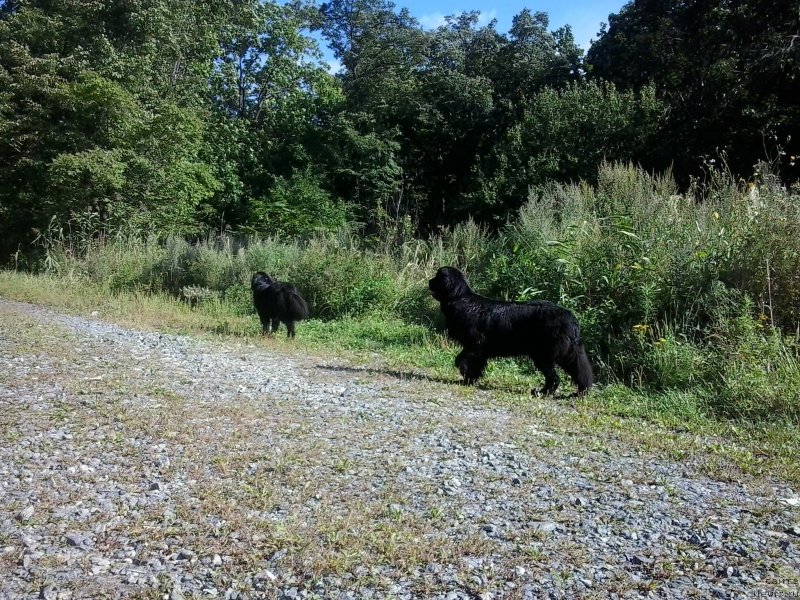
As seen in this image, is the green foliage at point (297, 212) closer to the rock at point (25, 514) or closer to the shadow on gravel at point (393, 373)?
the shadow on gravel at point (393, 373)

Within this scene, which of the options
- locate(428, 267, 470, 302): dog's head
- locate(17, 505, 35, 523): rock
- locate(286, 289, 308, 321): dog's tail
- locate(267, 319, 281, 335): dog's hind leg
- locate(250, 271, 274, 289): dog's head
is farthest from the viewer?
locate(250, 271, 274, 289): dog's head

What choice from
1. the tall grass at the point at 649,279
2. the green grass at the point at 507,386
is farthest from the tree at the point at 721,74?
the green grass at the point at 507,386

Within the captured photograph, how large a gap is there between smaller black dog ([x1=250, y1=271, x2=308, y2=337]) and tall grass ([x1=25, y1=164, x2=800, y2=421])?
2.32 meters

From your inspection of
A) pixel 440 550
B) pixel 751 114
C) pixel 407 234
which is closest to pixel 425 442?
pixel 440 550

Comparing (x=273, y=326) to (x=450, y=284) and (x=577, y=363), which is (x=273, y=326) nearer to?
(x=450, y=284)

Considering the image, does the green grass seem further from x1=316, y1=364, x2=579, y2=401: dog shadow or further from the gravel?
the gravel

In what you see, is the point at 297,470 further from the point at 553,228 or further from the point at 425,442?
the point at 553,228

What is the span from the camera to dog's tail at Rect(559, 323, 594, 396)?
26.2ft

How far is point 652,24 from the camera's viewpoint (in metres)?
24.9

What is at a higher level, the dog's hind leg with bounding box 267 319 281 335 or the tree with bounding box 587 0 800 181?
the tree with bounding box 587 0 800 181

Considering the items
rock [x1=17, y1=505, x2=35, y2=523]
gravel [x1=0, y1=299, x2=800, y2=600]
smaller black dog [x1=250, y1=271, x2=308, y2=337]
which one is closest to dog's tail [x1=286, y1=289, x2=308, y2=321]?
smaller black dog [x1=250, y1=271, x2=308, y2=337]

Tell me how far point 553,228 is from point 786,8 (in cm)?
1260

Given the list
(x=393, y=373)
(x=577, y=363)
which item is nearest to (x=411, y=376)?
(x=393, y=373)

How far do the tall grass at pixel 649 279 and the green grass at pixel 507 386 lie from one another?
1.46 feet
